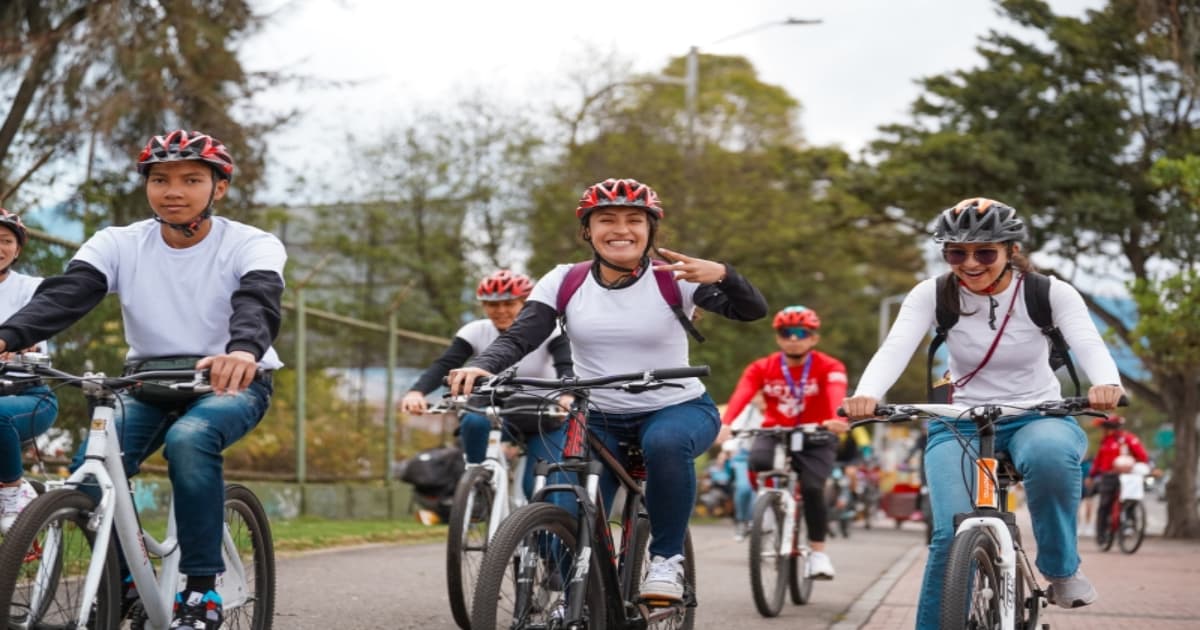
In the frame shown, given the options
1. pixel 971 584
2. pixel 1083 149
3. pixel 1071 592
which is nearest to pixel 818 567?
pixel 1071 592

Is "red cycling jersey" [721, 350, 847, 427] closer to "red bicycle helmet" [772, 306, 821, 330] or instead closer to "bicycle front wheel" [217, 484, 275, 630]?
"red bicycle helmet" [772, 306, 821, 330]

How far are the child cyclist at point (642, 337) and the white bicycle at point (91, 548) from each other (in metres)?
1.38

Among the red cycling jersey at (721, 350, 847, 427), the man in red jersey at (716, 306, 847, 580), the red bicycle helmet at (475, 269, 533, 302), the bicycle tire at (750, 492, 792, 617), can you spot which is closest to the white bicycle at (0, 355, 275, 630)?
the red bicycle helmet at (475, 269, 533, 302)

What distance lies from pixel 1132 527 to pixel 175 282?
1784 centimetres

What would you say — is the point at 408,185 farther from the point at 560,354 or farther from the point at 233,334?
the point at 233,334

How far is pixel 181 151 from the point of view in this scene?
17.1 feet

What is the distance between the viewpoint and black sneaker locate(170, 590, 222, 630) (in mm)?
4977

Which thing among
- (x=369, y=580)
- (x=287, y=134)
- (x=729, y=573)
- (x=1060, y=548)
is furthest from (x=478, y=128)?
(x=1060, y=548)

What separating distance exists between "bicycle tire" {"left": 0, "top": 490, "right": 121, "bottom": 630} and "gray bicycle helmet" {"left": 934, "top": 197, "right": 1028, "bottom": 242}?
3.02m

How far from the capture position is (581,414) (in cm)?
551

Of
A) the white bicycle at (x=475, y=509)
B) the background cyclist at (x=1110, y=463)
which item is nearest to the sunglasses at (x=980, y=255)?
the white bicycle at (x=475, y=509)

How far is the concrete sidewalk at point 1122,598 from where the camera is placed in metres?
9.11

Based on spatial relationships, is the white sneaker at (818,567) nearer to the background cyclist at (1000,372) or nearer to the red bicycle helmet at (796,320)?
the red bicycle helmet at (796,320)

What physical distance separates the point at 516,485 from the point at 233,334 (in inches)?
177
